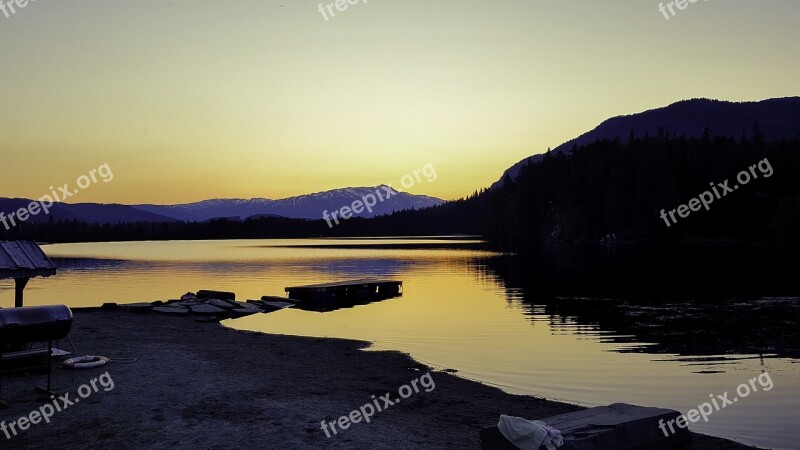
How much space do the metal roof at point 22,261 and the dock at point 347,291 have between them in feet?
105

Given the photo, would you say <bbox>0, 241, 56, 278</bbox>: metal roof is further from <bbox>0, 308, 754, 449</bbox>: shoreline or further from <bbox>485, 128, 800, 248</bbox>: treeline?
<bbox>485, 128, 800, 248</bbox>: treeline

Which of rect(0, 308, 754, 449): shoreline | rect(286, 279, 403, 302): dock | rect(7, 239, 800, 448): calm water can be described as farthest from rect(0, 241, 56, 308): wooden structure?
rect(286, 279, 403, 302): dock

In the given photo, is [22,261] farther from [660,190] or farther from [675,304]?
[660,190]

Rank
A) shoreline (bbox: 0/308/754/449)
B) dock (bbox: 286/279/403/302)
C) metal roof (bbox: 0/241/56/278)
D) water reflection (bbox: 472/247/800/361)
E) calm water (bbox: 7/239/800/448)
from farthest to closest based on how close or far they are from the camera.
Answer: dock (bbox: 286/279/403/302)
water reflection (bbox: 472/247/800/361)
calm water (bbox: 7/239/800/448)
metal roof (bbox: 0/241/56/278)
shoreline (bbox: 0/308/754/449)

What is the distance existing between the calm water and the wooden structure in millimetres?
14858

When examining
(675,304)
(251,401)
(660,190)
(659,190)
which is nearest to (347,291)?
(675,304)

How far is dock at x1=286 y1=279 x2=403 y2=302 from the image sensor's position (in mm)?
50750

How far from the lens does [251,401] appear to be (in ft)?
51.3

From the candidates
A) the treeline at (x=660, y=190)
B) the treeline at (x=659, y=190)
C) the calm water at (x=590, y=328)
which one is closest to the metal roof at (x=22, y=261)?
the calm water at (x=590, y=328)

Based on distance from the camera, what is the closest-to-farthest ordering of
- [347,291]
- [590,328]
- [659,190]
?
[590,328] < [347,291] < [659,190]

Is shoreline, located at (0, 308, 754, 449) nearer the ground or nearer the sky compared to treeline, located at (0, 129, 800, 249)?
nearer the ground

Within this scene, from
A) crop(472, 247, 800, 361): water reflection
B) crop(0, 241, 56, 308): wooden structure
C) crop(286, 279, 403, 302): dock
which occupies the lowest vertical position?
crop(472, 247, 800, 361): water reflection

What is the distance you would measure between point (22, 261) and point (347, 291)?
3813 cm

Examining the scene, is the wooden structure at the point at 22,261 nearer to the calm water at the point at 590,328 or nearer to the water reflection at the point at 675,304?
the calm water at the point at 590,328
